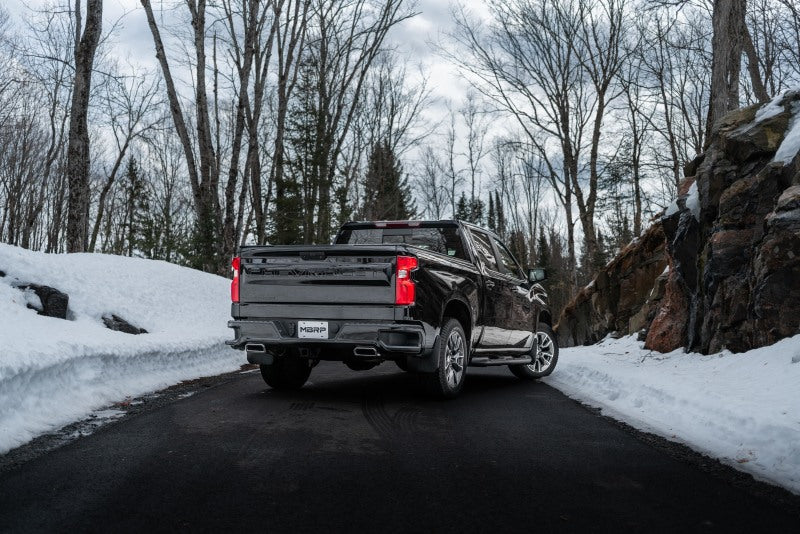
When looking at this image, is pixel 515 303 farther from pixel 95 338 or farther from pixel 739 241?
pixel 95 338

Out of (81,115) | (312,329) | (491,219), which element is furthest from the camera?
(491,219)

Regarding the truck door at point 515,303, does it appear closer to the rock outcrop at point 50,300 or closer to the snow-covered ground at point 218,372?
the snow-covered ground at point 218,372

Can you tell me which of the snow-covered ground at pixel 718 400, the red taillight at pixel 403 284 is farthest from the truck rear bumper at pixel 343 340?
the snow-covered ground at pixel 718 400

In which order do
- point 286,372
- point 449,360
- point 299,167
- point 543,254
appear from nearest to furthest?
point 449,360
point 286,372
point 299,167
point 543,254

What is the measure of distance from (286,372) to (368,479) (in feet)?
12.8

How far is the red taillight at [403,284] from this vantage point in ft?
19.5

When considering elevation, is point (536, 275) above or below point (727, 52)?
below

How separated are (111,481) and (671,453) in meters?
3.63

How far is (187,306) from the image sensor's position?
15.2 meters

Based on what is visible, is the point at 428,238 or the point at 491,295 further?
the point at 491,295

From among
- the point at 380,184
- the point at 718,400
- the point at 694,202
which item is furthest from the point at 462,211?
the point at 718,400

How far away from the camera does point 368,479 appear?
362cm

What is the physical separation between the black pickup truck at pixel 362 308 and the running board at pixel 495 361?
0.07 m

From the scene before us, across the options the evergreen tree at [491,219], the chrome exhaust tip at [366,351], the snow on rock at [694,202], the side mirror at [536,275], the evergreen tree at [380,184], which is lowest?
the chrome exhaust tip at [366,351]
